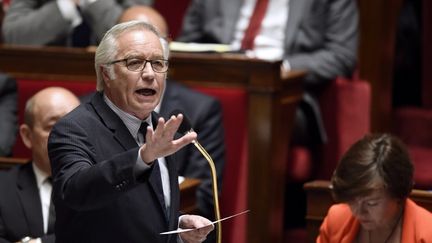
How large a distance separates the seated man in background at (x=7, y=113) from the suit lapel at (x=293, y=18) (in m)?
0.60

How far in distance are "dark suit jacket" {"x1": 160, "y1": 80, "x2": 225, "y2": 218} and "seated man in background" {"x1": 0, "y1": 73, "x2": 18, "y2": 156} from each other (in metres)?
0.31

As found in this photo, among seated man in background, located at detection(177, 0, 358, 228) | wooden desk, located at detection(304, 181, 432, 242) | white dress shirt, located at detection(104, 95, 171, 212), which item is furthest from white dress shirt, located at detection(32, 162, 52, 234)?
seated man in background, located at detection(177, 0, 358, 228)

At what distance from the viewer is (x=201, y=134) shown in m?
1.91

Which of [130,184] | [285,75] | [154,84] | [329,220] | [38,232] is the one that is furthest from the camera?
[285,75]

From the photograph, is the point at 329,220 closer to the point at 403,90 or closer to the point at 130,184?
the point at 130,184

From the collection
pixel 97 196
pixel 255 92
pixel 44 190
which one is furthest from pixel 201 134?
pixel 97 196

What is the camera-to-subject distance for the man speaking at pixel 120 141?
106 cm

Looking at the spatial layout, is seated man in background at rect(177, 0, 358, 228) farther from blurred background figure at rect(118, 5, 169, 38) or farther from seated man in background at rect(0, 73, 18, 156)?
seated man in background at rect(0, 73, 18, 156)

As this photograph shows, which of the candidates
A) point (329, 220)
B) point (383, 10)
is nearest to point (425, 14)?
point (383, 10)

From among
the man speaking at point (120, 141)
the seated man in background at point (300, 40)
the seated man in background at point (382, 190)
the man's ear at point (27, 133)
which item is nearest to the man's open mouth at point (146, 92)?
the man speaking at point (120, 141)

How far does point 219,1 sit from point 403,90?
606 mm

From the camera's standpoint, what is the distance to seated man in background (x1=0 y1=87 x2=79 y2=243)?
5.25 ft

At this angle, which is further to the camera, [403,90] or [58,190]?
[403,90]

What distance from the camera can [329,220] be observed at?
1.49 metres
